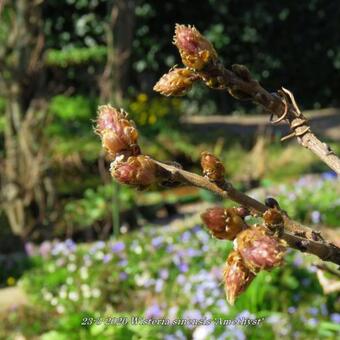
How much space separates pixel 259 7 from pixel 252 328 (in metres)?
11.2

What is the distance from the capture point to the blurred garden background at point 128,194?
163 inches

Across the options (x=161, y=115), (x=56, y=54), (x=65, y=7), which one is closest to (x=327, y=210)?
(x=161, y=115)

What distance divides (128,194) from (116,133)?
674 cm

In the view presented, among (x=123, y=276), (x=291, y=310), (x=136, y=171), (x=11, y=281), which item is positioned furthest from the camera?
(x=11, y=281)

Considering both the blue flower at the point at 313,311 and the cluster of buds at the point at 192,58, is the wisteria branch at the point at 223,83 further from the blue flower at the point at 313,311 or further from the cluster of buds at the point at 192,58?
the blue flower at the point at 313,311

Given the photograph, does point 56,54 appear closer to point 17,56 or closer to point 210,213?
point 17,56

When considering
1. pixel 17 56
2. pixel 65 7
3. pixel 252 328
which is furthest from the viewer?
pixel 65 7

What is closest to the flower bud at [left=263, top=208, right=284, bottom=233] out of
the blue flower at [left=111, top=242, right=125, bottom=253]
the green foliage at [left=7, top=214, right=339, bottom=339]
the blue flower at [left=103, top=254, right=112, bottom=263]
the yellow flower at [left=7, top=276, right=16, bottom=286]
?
the green foliage at [left=7, top=214, right=339, bottom=339]

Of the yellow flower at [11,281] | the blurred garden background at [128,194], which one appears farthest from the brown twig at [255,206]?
the yellow flower at [11,281]

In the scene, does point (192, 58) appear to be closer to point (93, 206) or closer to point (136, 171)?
point (136, 171)

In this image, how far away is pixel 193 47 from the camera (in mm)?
978

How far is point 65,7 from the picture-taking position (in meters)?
12.9

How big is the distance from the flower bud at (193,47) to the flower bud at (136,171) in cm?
14

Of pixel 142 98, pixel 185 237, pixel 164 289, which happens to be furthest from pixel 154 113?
pixel 164 289
